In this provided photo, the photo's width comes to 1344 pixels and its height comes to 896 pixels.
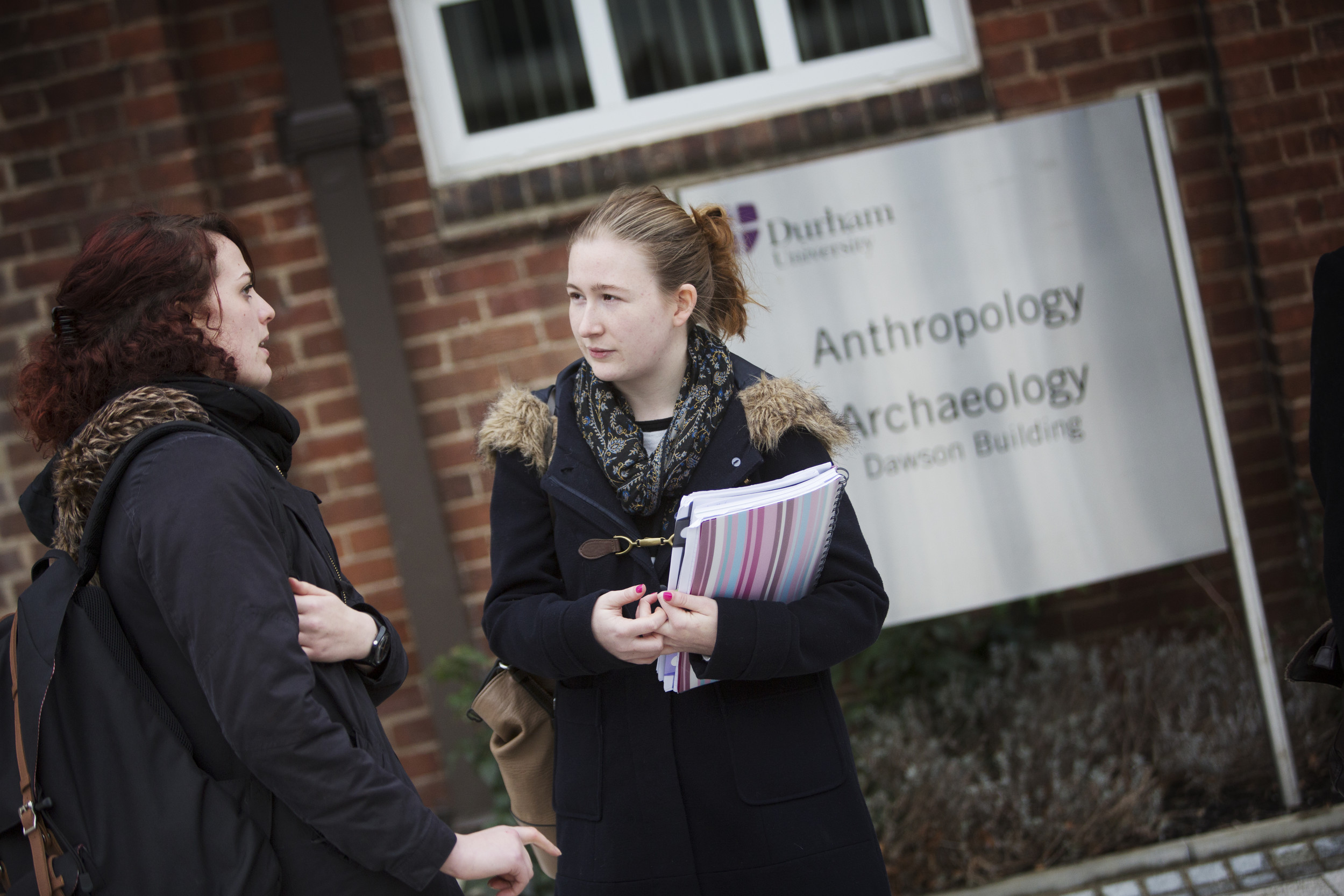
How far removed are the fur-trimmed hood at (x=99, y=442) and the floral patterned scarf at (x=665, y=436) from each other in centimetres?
64

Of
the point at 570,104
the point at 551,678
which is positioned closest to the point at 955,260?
the point at 570,104

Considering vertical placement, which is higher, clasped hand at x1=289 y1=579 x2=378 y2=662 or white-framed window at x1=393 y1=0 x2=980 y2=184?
white-framed window at x1=393 y1=0 x2=980 y2=184

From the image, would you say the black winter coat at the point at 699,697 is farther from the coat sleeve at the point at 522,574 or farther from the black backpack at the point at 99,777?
the black backpack at the point at 99,777

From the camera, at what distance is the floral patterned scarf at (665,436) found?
1.74 m

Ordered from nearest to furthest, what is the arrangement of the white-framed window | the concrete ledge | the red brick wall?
the concrete ledge → the red brick wall → the white-framed window

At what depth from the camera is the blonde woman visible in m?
1.68

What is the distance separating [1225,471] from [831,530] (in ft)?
6.51

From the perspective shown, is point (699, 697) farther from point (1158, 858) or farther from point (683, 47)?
point (683, 47)

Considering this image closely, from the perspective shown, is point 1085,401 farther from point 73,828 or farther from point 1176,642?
point 73,828

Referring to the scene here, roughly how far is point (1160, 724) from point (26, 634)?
3.25 m

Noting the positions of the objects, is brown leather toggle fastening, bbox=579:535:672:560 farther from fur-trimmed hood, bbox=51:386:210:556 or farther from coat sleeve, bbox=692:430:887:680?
fur-trimmed hood, bbox=51:386:210:556

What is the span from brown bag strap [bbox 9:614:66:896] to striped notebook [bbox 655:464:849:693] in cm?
88

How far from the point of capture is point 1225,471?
3.11 m

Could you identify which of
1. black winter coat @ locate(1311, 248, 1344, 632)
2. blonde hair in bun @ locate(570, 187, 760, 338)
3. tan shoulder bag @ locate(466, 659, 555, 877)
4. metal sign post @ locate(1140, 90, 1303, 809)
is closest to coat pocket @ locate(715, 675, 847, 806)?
tan shoulder bag @ locate(466, 659, 555, 877)
